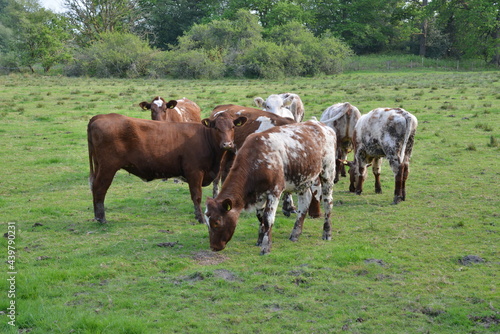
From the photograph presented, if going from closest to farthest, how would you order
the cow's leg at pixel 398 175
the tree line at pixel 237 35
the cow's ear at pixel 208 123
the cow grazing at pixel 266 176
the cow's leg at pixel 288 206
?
the cow grazing at pixel 266 176, the cow's ear at pixel 208 123, the cow's leg at pixel 288 206, the cow's leg at pixel 398 175, the tree line at pixel 237 35

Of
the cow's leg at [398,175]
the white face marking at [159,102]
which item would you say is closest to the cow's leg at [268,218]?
the cow's leg at [398,175]

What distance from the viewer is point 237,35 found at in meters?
51.7

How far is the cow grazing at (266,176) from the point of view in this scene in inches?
270

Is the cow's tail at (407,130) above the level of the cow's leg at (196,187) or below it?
above

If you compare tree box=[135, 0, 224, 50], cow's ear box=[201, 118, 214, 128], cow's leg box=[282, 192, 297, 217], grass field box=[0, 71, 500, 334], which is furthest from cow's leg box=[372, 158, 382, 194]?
tree box=[135, 0, 224, 50]

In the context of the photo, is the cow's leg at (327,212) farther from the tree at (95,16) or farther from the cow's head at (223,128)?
the tree at (95,16)

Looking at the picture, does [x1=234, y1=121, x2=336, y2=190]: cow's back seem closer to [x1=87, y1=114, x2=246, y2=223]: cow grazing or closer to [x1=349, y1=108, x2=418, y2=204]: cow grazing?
[x1=87, y1=114, x2=246, y2=223]: cow grazing

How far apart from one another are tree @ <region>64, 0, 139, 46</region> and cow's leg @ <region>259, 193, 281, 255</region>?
54.8 meters

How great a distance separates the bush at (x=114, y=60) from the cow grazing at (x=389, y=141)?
3629cm

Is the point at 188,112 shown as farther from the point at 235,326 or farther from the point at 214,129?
the point at 235,326

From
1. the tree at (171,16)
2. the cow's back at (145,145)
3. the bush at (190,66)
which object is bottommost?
the cow's back at (145,145)

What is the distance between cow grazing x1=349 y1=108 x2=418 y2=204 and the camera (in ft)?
32.6

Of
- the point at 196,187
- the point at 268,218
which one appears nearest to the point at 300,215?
the point at 268,218

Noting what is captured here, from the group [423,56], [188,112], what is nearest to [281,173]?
[188,112]
